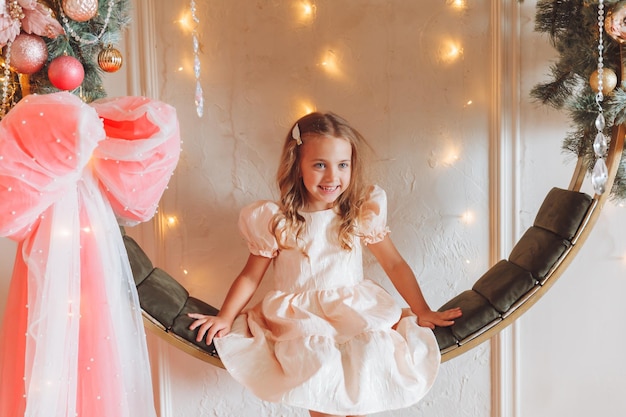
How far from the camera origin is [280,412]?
1.99 m

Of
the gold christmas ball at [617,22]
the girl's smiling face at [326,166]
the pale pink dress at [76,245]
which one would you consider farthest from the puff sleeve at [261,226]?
the gold christmas ball at [617,22]

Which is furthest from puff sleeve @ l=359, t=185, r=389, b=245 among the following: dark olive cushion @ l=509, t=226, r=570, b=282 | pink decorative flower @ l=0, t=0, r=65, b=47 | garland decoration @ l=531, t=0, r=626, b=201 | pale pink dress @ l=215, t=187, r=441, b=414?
pink decorative flower @ l=0, t=0, r=65, b=47

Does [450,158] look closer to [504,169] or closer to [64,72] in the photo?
[504,169]

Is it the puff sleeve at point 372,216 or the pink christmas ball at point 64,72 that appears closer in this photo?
the pink christmas ball at point 64,72

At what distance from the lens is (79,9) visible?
4.25 feet

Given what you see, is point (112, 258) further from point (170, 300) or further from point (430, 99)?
point (430, 99)

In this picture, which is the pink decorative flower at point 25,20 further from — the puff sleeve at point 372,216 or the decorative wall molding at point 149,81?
the puff sleeve at point 372,216

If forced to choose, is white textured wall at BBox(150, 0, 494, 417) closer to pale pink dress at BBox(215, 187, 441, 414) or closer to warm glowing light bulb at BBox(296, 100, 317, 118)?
warm glowing light bulb at BBox(296, 100, 317, 118)

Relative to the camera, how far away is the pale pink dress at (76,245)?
1148 millimetres

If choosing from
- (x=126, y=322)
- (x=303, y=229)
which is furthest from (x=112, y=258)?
(x=303, y=229)

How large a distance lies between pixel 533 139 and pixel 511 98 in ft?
0.47

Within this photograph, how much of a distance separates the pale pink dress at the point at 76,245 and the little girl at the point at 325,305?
0.30 meters

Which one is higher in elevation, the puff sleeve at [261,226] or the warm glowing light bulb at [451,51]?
the warm glowing light bulb at [451,51]

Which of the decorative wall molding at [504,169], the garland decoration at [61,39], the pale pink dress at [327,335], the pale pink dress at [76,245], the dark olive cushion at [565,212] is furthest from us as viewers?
the decorative wall molding at [504,169]
